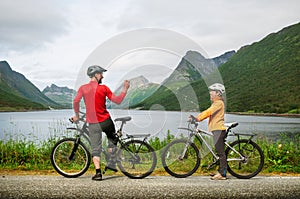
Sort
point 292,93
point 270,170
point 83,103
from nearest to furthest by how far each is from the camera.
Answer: point 83,103 < point 270,170 < point 292,93

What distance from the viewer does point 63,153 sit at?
320 inches

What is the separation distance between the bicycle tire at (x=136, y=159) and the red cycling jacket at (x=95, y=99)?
2.84 feet

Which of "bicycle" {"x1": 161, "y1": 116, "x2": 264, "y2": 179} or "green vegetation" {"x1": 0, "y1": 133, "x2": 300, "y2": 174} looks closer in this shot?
"bicycle" {"x1": 161, "y1": 116, "x2": 264, "y2": 179}

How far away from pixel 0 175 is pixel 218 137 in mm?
4977

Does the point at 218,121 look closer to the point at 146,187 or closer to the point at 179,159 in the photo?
the point at 179,159

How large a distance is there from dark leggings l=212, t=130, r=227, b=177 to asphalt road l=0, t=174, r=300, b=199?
287 mm

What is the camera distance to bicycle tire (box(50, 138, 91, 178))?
7898 millimetres

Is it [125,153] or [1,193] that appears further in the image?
[125,153]

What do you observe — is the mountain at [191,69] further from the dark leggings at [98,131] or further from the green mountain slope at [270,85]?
the green mountain slope at [270,85]

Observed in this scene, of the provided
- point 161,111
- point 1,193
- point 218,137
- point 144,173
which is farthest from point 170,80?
point 1,193

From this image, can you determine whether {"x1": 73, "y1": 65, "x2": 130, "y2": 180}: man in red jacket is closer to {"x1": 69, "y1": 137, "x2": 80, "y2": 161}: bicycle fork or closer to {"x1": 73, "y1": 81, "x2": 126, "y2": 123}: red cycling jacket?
{"x1": 73, "y1": 81, "x2": 126, "y2": 123}: red cycling jacket

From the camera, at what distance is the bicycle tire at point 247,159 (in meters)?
8.05

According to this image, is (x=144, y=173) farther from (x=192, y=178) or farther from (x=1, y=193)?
(x=1, y=193)

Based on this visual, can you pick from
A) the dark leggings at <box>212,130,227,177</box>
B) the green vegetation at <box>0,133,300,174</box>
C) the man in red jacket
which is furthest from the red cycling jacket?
the dark leggings at <box>212,130,227,177</box>
